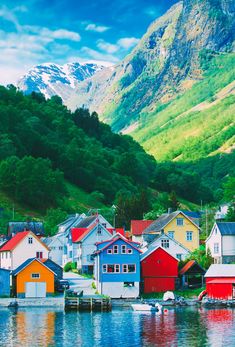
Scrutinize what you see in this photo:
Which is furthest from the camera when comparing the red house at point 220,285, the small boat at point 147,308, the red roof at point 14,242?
the red roof at point 14,242

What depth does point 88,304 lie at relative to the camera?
92.4 m

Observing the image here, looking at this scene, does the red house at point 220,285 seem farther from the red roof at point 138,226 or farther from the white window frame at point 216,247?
the red roof at point 138,226

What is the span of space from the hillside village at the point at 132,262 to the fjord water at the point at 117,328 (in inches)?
272

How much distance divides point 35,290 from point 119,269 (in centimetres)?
1089

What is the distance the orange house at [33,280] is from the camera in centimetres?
9944

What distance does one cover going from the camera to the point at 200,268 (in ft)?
343

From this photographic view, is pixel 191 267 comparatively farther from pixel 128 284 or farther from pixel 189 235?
pixel 189 235

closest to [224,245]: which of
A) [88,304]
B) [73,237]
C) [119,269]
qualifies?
[119,269]

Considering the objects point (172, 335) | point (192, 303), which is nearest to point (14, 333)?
point (172, 335)

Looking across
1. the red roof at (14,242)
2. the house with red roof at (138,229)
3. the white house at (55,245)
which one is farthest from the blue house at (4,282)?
the white house at (55,245)

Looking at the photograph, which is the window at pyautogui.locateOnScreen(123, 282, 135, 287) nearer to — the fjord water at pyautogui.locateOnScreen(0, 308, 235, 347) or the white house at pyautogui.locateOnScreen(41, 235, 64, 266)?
the fjord water at pyautogui.locateOnScreen(0, 308, 235, 347)

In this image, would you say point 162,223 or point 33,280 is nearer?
point 33,280

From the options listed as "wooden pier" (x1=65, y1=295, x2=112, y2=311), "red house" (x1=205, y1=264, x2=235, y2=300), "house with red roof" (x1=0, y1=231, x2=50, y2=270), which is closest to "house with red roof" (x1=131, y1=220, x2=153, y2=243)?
"house with red roof" (x1=0, y1=231, x2=50, y2=270)

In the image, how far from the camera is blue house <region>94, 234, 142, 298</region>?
99875mm
